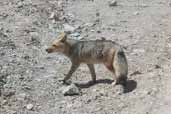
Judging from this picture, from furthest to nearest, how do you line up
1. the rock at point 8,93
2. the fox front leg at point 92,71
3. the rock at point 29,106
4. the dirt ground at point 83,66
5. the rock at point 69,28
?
the rock at point 69,28
the fox front leg at point 92,71
the rock at point 8,93
the dirt ground at point 83,66
the rock at point 29,106

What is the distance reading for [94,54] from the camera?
10680 millimetres

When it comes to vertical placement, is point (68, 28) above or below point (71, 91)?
above

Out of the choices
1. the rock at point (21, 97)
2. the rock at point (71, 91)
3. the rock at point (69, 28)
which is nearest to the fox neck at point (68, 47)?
the rock at point (71, 91)

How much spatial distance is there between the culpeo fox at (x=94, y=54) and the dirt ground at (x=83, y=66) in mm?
290

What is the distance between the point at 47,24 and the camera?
45.6 feet

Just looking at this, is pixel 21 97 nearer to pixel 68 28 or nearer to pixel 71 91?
pixel 71 91

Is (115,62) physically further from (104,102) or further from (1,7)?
(1,7)

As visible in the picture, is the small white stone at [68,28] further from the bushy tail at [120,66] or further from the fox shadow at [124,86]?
the bushy tail at [120,66]

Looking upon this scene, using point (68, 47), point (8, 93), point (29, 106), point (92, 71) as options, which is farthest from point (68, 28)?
point (29, 106)

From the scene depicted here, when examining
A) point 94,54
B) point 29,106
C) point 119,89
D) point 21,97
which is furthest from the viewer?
point 94,54

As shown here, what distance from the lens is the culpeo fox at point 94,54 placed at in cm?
1034

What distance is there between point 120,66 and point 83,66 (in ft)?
5.36

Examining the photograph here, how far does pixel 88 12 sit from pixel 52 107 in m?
6.04

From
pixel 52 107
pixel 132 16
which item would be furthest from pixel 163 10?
pixel 52 107
